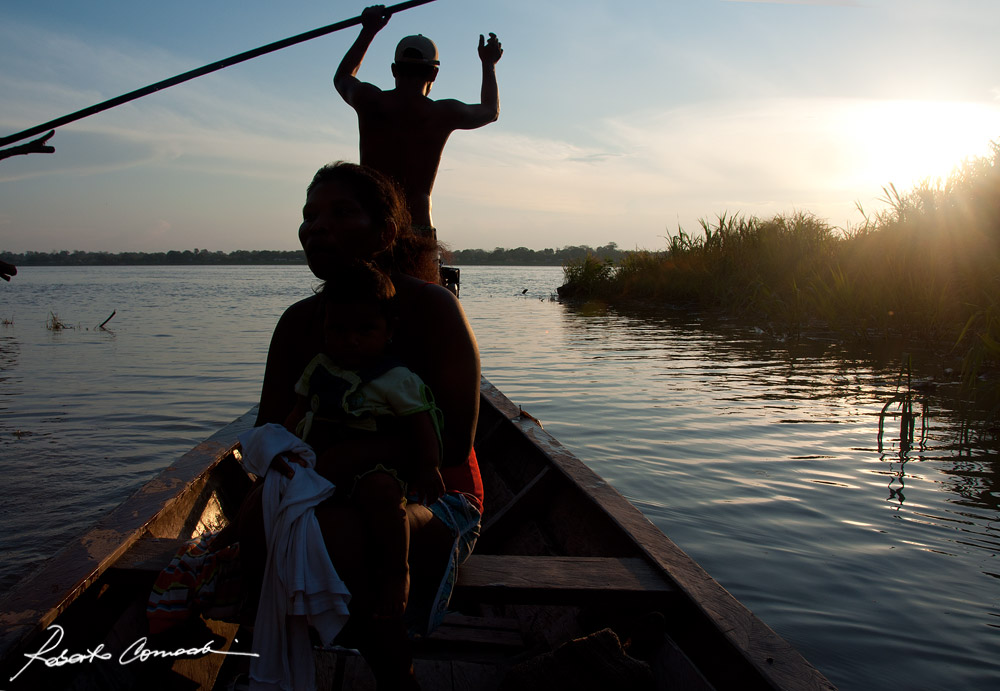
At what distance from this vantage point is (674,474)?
4.53m

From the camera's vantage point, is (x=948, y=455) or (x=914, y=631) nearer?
(x=914, y=631)

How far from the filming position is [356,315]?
1742 mm

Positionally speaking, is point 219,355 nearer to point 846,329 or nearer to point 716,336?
point 716,336

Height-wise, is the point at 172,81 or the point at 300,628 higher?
the point at 172,81

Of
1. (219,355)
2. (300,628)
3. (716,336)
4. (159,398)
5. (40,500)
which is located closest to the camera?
(300,628)

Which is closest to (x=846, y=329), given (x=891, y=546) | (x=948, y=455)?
(x=948, y=455)

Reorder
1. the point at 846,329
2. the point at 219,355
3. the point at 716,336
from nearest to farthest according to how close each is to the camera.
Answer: the point at 846,329, the point at 219,355, the point at 716,336

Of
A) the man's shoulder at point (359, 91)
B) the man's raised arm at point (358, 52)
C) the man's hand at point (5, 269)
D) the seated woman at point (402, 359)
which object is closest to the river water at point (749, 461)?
the seated woman at point (402, 359)

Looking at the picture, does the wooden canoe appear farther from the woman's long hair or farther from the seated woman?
the woman's long hair

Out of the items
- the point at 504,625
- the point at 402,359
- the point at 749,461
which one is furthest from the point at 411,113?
the point at 749,461

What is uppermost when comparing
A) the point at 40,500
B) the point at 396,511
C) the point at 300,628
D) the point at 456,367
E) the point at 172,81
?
the point at 172,81

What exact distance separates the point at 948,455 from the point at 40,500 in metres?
6.00

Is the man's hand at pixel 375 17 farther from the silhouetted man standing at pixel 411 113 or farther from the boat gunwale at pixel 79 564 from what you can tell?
the boat gunwale at pixel 79 564
